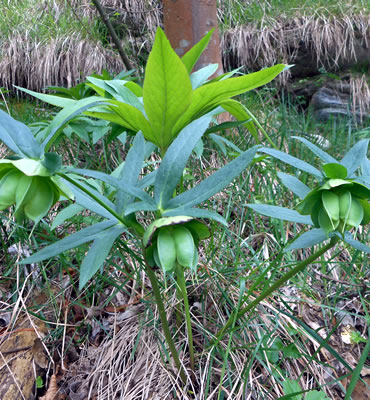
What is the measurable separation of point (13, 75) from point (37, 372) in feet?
9.12

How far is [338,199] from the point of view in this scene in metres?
0.47

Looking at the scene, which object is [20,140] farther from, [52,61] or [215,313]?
[52,61]

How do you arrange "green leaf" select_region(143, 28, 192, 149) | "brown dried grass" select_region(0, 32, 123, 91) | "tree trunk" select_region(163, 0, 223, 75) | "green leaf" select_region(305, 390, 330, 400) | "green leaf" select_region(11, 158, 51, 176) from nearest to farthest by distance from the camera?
"green leaf" select_region(11, 158, 51, 176), "green leaf" select_region(143, 28, 192, 149), "green leaf" select_region(305, 390, 330, 400), "tree trunk" select_region(163, 0, 223, 75), "brown dried grass" select_region(0, 32, 123, 91)

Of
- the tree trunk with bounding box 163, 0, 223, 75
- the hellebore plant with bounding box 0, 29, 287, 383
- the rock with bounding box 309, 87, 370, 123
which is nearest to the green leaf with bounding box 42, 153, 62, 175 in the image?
the hellebore plant with bounding box 0, 29, 287, 383

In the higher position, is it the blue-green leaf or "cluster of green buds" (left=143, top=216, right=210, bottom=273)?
the blue-green leaf

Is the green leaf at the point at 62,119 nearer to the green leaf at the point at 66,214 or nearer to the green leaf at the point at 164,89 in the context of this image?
the green leaf at the point at 164,89

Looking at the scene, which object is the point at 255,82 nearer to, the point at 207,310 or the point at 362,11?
the point at 207,310

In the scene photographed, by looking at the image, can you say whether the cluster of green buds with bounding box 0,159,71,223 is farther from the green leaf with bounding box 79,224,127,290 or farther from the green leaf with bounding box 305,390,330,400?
the green leaf with bounding box 305,390,330,400

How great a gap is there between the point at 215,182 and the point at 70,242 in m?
0.22

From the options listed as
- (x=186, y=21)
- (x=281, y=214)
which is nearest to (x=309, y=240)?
(x=281, y=214)

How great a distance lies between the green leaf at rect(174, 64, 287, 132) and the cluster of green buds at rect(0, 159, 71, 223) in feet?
0.93

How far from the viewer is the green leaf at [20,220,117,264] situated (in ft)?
1.61

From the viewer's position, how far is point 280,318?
0.86 metres

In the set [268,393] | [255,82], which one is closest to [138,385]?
[268,393]
